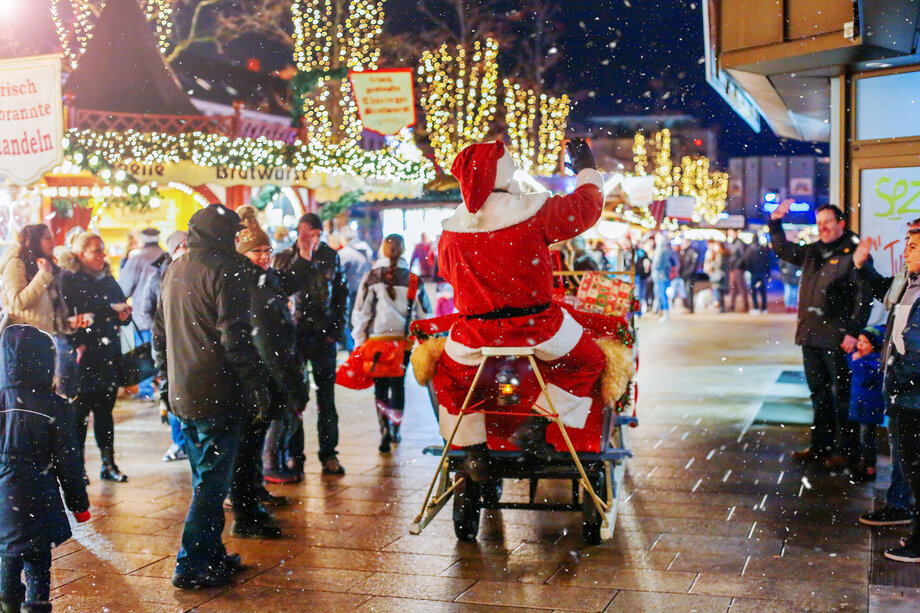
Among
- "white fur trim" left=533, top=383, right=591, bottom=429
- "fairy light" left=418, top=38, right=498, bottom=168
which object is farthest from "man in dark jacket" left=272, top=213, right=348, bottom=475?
"fairy light" left=418, top=38, right=498, bottom=168

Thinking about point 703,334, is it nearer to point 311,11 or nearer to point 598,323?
point 311,11

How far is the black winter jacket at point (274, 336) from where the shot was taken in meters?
6.10

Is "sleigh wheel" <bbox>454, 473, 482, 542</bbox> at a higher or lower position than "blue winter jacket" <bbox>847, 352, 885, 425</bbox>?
lower

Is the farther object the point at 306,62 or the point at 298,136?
the point at 306,62

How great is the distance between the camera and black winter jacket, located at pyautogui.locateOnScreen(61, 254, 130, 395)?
7656 millimetres

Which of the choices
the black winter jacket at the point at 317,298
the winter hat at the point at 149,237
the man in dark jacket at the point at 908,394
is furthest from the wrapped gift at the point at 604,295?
the winter hat at the point at 149,237

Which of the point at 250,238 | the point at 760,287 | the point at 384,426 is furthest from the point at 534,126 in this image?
the point at 250,238

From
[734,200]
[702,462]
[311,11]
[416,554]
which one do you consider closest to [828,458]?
[702,462]

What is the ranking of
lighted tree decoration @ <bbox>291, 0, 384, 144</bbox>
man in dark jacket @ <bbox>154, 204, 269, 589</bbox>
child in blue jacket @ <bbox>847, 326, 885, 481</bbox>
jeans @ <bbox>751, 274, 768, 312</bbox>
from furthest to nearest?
jeans @ <bbox>751, 274, 768, 312</bbox> < lighted tree decoration @ <bbox>291, 0, 384, 144</bbox> < child in blue jacket @ <bbox>847, 326, 885, 481</bbox> < man in dark jacket @ <bbox>154, 204, 269, 589</bbox>

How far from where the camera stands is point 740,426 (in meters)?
9.51

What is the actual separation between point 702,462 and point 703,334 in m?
11.8

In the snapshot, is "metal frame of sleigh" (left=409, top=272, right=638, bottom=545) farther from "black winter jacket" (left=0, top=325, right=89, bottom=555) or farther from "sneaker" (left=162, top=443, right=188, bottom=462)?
"sneaker" (left=162, top=443, right=188, bottom=462)

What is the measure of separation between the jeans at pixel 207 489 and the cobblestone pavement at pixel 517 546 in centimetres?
19

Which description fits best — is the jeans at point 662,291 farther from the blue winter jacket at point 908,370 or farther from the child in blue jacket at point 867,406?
the blue winter jacket at point 908,370
